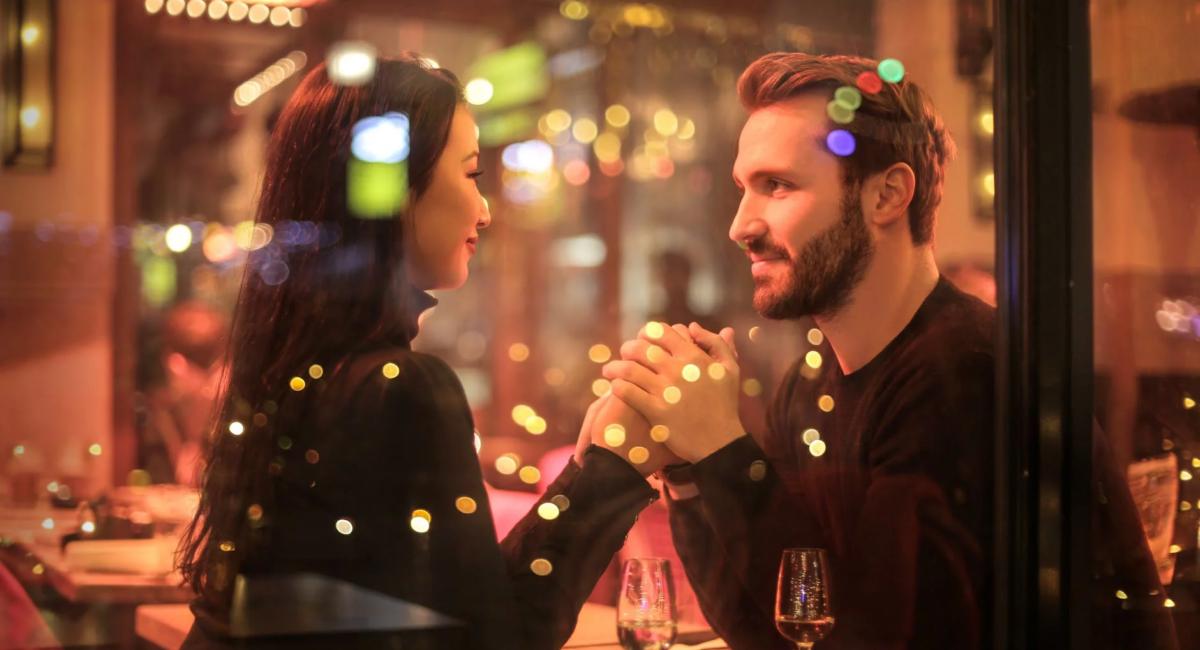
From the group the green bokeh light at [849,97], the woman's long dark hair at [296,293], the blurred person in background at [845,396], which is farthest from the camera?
the green bokeh light at [849,97]

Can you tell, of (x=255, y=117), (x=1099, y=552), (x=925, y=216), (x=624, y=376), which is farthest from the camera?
(x=1099, y=552)

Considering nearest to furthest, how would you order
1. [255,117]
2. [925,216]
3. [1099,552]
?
1. [255,117]
2. [925,216]
3. [1099,552]

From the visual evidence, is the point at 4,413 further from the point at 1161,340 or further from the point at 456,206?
the point at 1161,340

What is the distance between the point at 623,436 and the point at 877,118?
2.40ft

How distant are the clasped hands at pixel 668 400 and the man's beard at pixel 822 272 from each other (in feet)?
0.37

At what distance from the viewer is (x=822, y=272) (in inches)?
84.4

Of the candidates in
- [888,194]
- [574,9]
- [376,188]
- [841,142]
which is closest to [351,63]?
[376,188]

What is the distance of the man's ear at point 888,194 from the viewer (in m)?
2.16

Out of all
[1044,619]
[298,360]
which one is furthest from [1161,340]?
[298,360]

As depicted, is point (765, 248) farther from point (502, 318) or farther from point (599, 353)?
point (502, 318)

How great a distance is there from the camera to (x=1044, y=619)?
2.31m

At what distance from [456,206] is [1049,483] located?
123cm

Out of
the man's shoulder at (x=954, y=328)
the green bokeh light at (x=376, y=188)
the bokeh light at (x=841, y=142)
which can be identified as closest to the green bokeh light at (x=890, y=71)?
the bokeh light at (x=841, y=142)

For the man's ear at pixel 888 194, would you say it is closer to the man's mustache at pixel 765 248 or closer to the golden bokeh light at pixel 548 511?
the man's mustache at pixel 765 248
